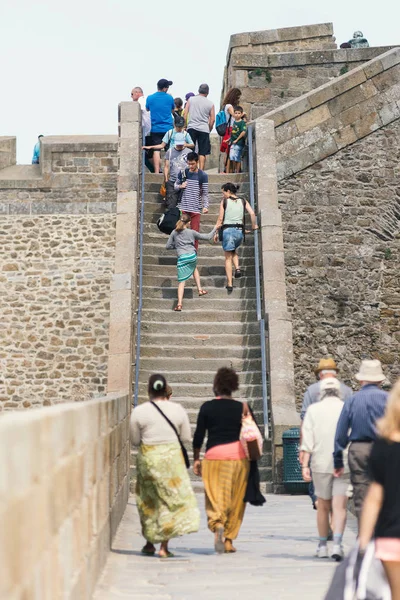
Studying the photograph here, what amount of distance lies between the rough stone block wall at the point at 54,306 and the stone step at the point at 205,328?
7.91 metres

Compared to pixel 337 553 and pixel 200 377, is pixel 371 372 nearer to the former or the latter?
pixel 337 553

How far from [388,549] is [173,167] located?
1279 centimetres

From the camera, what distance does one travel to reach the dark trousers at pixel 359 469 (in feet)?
26.1

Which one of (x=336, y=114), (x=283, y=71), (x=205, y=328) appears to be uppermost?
(x=283, y=71)

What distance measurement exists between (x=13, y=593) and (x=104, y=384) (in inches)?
770

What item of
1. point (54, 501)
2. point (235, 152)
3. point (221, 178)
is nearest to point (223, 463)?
point (54, 501)

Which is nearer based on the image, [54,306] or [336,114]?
[336,114]

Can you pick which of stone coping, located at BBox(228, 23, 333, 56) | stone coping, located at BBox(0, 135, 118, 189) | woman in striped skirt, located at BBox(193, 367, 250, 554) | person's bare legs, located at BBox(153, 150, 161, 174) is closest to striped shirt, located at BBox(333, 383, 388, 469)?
woman in striped skirt, located at BBox(193, 367, 250, 554)

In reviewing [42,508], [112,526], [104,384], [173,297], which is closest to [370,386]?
[112,526]

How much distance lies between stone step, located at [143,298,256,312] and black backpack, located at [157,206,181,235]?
1.05 m

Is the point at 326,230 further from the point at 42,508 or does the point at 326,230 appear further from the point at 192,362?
the point at 42,508

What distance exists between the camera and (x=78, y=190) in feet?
78.0

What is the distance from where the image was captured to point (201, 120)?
61.7 feet

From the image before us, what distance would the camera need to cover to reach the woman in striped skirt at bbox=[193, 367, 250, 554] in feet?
30.0
